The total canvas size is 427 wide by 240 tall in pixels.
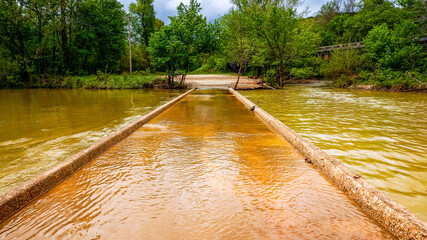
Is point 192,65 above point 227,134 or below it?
above

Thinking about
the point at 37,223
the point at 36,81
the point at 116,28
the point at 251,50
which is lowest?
the point at 37,223

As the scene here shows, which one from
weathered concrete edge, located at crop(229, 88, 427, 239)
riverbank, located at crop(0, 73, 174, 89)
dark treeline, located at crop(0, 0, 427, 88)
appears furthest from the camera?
riverbank, located at crop(0, 73, 174, 89)

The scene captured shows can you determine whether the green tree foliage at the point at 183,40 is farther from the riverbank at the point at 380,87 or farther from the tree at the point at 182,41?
the riverbank at the point at 380,87

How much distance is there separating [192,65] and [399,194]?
67.3 ft

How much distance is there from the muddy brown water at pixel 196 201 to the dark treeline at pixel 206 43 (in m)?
17.8

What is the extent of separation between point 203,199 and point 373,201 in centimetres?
171

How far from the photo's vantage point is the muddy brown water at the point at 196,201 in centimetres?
213

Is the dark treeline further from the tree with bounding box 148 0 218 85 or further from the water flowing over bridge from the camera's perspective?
the water flowing over bridge

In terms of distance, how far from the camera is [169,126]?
6.50 metres

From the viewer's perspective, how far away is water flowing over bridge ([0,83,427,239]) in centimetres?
212

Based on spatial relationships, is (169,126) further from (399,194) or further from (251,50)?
(251,50)

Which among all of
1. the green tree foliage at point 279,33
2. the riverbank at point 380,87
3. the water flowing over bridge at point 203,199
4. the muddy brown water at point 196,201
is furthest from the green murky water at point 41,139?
the riverbank at point 380,87

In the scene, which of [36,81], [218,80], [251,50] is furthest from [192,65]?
[36,81]

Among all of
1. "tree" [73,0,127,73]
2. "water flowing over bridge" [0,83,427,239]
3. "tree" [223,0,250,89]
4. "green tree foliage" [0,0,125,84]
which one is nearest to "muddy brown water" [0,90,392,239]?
"water flowing over bridge" [0,83,427,239]
